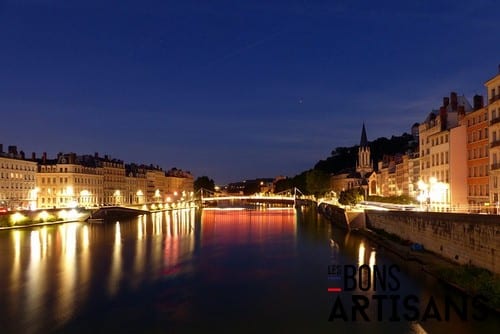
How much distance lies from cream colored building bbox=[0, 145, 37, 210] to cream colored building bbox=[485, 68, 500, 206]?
53440mm

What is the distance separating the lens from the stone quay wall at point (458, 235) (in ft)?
66.9

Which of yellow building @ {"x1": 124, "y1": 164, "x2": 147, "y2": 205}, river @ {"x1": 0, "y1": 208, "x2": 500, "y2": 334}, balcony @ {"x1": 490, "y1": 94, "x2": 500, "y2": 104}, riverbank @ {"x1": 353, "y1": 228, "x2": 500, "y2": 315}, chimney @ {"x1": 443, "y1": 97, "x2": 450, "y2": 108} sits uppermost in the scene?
chimney @ {"x1": 443, "y1": 97, "x2": 450, "y2": 108}

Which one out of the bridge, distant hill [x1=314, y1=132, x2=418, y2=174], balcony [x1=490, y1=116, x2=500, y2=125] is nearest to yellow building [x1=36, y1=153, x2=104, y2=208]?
the bridge

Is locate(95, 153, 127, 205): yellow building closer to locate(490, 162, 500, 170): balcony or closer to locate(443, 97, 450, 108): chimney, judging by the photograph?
locate(443, 97, 450, 108): chimney

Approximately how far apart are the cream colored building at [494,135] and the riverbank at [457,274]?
18.8 feet

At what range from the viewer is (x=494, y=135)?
106 ft

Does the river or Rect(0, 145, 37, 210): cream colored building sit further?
Rect(0, 145, 37, 210): cream colored building

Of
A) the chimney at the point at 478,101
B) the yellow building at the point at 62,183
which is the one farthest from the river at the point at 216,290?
the yellow building at the point at 62,183

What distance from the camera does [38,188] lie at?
268 ft

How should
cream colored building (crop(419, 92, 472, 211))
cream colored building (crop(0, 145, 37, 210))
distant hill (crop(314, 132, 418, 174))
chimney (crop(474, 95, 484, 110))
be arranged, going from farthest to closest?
distant hill (crop(314, 132, 418, 174)) < cream colored building (crop(0, 145, 37, 210)) < chimney (crop(474, 95, 484, 110)) < cream colored building (crop(419, 92, 472, 211))

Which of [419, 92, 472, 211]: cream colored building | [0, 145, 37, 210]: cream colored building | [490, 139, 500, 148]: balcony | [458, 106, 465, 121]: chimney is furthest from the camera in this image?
[0, 145, 37, 210]: cream colored building

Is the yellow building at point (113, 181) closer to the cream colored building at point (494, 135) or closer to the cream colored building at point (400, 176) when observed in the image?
the cream colored building at point (400, 176)

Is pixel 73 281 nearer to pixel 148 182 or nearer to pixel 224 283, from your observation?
pixel 224 283

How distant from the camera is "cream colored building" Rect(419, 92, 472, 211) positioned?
1574 inches
